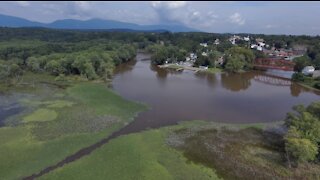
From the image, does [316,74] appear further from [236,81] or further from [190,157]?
[190,157]

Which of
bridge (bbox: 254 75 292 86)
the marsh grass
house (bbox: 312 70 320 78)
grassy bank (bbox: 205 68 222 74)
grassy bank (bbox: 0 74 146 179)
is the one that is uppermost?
house (bbox: 312 70 320 78)

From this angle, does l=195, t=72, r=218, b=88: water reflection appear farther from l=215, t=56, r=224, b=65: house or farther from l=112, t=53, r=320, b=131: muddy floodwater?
l=215, t=56, r=224, b=65: house

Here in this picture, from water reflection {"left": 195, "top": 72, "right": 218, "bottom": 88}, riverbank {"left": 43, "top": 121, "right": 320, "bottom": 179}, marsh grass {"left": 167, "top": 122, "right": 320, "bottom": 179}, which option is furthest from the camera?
water reflection {"left": 195, "top": 72, "right": 218, "bottom": 88}

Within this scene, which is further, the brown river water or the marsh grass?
the brown river water

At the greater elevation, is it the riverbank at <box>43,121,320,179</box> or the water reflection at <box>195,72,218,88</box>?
the water reflection at <box>195,72,218,88</box>

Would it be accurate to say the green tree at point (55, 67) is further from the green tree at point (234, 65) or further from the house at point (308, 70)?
the house at point (308, 70)

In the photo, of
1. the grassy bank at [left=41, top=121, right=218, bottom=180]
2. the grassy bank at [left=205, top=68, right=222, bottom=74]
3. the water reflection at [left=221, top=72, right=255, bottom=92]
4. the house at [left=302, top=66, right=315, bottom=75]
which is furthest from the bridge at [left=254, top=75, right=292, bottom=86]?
the grassy bank at [left=41, top=121, right=218, bottom=180]

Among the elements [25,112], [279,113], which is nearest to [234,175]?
[279,113]

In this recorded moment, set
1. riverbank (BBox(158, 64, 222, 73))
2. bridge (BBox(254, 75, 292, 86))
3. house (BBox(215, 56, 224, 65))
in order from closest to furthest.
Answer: bridge (BBox(254, 75, 292, 86)) → riverbank (BBox(158, 64, 222, 73)) → house (BBox(215, 56, 224, 65))
